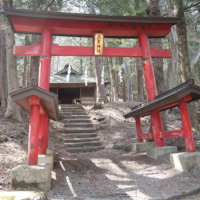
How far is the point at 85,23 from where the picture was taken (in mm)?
5781

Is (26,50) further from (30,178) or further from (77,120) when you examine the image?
(77,120)

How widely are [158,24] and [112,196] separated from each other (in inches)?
214

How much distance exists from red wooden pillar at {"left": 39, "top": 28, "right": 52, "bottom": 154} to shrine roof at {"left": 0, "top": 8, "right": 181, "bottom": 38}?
358 mm

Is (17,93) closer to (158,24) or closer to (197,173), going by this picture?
(197,173)

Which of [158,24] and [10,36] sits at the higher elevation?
[10,36]

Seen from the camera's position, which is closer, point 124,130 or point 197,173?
point 197,173

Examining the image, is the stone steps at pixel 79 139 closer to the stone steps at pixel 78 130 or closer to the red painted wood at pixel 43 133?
the stone steps at pixel 78 130

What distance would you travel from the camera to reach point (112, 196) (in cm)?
326

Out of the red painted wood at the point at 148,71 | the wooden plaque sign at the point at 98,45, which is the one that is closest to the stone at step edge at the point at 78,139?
the red painted wood at the point at 148,71

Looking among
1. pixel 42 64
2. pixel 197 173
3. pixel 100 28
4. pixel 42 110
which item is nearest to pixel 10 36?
pixel 42 64

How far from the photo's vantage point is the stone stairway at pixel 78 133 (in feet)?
25.6

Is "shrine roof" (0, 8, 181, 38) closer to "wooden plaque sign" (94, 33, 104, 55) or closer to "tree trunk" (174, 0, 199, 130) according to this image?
"wooden plaque sign" (94, 33, 104, 55)

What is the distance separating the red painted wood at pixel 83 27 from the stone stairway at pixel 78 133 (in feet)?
15.2

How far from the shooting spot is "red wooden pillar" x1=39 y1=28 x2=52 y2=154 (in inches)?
189
